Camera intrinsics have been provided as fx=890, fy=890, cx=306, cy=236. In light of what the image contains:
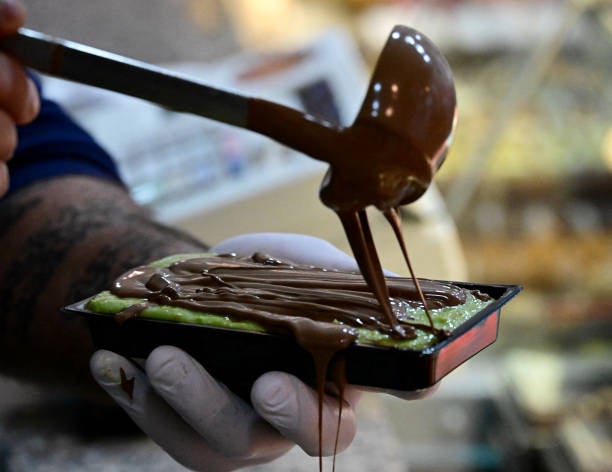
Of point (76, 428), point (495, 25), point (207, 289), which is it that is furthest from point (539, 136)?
point (207, 289)

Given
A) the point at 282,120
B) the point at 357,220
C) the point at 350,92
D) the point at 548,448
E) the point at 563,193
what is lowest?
the point at 548,448

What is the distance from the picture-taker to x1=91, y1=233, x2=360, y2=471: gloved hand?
1084mm

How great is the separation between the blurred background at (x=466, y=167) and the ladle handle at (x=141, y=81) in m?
1.25

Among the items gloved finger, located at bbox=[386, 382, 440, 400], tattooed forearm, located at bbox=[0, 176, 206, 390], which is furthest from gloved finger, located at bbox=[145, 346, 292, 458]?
tattooed forearm, located at bbox=[0, 176, 206, 390]

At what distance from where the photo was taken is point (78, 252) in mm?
1545

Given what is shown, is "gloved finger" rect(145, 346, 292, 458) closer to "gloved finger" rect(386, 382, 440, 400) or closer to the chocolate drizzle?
the chocolate drizzle

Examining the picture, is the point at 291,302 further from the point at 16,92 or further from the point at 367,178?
the point at 16,92

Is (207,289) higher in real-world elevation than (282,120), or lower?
lower

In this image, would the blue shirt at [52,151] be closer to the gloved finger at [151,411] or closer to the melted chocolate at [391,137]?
the gloved finger at [151,411]

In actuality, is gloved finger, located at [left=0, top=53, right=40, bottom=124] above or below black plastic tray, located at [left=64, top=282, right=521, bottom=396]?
above

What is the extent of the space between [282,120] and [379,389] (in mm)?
343

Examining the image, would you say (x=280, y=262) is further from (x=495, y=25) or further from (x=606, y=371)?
(x=495, y=25)

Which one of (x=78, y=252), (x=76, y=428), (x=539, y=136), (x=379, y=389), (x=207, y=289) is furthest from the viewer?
(x=539, y=136)

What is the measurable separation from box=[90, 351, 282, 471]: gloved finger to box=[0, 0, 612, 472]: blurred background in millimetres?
1236
